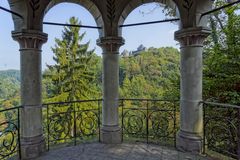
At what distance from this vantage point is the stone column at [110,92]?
4465 mm

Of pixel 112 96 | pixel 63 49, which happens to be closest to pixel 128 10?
pixel 112 96

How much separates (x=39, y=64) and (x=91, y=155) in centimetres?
200

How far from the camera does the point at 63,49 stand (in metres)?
17.7

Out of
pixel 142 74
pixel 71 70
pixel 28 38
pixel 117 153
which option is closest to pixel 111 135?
pixel 117 153

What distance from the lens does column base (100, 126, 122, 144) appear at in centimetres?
446

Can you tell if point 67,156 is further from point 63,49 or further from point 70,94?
point 63,49

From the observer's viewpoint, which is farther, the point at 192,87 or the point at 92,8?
the point at 92,8

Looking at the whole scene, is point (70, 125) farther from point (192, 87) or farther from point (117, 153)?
point (192, 87)

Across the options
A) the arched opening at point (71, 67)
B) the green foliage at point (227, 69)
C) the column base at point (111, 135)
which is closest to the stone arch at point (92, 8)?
the column base at point (111, 135)

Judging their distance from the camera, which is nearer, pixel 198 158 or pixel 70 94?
pixel 198 158

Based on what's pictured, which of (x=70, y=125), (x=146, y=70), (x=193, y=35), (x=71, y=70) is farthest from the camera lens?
(x=146, y=70)

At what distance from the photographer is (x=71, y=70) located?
16750 mm

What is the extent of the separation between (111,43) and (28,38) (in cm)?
166

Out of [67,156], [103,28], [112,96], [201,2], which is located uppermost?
[201,2]
